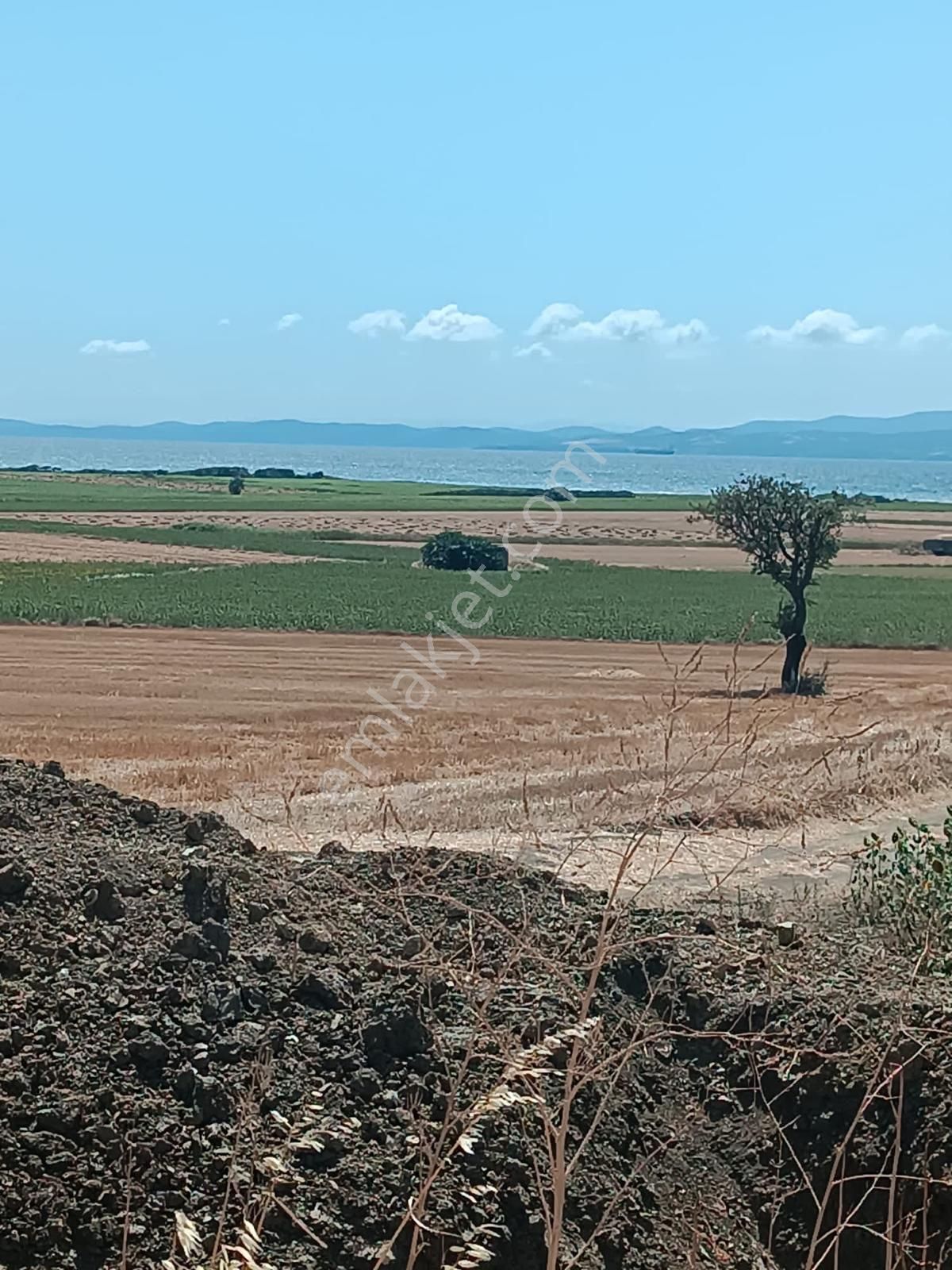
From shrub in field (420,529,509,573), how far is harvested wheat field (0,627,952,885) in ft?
84.6

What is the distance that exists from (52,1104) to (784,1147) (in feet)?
9.29

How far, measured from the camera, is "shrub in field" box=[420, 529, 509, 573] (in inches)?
2726

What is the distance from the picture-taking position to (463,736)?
26188 millimetres

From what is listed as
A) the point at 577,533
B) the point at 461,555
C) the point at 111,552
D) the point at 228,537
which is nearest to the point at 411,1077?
the point at 461,555

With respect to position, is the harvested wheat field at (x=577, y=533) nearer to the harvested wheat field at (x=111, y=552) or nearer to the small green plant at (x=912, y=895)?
the harvested wheat field at (x=111, y=552)

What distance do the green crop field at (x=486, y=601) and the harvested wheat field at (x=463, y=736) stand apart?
94.9 inches

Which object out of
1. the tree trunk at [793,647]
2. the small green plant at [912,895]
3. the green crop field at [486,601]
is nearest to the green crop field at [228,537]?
the green crop field at [486,601]

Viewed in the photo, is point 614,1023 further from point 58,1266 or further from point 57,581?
point 57,581

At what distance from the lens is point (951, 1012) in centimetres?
602

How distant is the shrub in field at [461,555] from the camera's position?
69.2m

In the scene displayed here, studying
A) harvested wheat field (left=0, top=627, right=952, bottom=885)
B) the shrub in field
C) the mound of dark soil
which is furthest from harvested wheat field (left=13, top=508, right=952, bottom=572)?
the mound of dark soil

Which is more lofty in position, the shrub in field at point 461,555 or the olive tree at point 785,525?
the olive tree at point 785,525

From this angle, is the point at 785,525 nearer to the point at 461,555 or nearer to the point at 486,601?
the point at 486,601

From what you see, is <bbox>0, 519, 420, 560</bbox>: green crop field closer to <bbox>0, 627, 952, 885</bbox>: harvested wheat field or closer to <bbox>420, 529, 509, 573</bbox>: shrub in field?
<bbox>420, 529, 509, 573</bbox>: shrub in field
